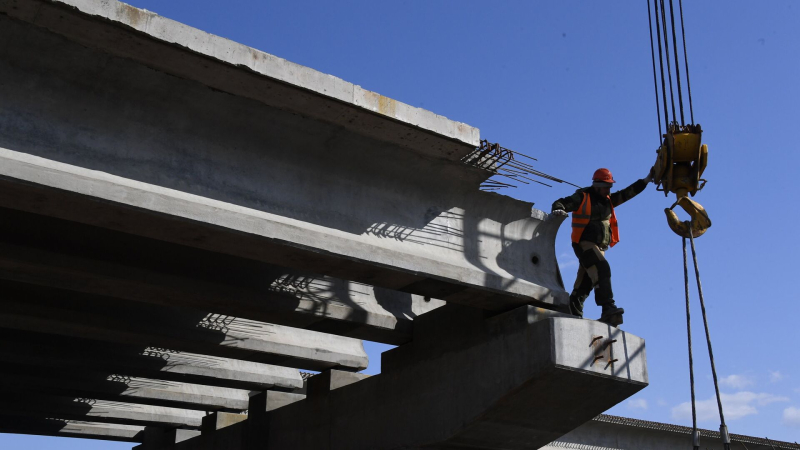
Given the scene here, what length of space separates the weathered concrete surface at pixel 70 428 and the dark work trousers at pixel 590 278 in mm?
13386

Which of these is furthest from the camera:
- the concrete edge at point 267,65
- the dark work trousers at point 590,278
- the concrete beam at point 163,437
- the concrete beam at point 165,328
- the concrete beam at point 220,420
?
the concrete beam at point 163,437

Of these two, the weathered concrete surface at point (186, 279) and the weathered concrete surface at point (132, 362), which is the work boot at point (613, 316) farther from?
the weathered concrete surface at point (132, 362)

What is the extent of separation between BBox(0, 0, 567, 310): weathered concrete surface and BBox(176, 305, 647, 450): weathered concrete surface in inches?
25.0

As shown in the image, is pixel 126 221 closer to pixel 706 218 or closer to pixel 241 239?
pixel 241 239

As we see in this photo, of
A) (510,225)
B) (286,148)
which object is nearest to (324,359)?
(510,225)

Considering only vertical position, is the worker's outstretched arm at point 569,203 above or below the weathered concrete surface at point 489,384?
above

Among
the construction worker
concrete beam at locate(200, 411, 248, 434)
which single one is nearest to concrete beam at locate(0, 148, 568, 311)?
the construction worker

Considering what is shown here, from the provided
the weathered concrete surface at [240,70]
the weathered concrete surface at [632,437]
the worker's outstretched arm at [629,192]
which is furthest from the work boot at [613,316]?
the weathered concrete surface at [632,437]

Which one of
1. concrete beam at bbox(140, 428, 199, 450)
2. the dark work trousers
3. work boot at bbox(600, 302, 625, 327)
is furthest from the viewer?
concrete beam at bbox(140, 428, 199, 450)

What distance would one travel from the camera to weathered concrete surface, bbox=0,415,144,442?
63.1 ft

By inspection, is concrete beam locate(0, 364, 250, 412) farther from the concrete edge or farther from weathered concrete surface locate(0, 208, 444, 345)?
the concrete edge

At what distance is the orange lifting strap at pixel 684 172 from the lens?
10422 mm

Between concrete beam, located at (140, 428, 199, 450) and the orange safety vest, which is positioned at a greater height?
the orange safety vest

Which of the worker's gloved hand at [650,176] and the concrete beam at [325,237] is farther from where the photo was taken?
the worker's gloved hand at [650,176]
